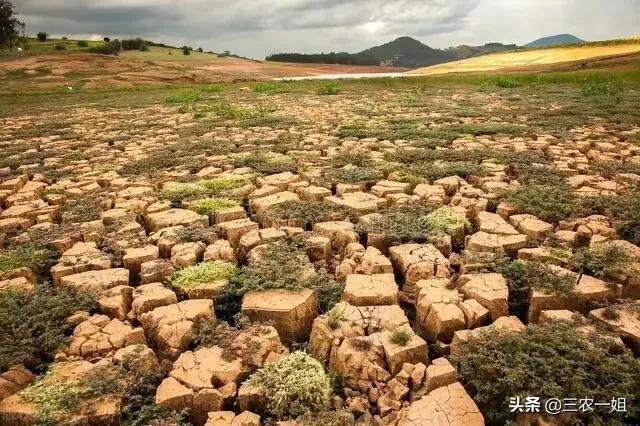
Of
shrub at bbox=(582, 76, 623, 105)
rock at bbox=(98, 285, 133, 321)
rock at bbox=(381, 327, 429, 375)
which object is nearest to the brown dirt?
shrub at bbox=(582, 76, 623, 105)

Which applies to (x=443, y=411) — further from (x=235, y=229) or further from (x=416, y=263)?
(x=235, y=229)

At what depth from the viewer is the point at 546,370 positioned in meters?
2.24

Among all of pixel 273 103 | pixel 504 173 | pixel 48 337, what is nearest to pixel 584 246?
pixel 504 173

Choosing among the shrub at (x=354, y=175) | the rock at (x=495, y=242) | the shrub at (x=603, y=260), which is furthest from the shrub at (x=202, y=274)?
the shrub at (x=603, y=260)

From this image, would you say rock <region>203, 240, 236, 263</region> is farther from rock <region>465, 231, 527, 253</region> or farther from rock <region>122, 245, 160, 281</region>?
rock <region>465, 231, 527, 253</region>

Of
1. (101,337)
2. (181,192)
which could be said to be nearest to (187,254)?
(101,337)

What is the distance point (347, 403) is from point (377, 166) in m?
3.96

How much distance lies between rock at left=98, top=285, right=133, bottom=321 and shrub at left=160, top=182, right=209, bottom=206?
1786 millimetres

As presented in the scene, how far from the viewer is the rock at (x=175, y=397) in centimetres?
226

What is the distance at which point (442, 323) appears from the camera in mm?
2695

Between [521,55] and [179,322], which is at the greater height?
[521,55]

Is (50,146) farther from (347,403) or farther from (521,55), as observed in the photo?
(521,55)

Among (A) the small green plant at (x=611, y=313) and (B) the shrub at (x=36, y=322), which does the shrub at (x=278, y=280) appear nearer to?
(B) the shrub at (x=36, y=322)

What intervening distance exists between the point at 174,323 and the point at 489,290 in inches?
81.8
